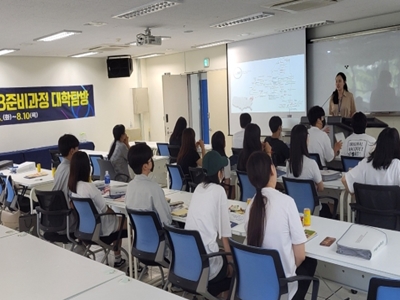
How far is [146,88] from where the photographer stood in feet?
39.1

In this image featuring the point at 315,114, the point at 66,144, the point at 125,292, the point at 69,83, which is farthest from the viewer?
the point at 69,83

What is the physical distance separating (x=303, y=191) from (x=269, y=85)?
523 centimetres

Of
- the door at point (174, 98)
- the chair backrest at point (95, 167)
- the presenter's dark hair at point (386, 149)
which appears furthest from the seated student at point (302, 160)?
the door at point (174, 98)

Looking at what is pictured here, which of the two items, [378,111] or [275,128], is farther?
[378,111]

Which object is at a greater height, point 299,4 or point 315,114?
point 299,4

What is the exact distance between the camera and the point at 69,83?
10.6 meters

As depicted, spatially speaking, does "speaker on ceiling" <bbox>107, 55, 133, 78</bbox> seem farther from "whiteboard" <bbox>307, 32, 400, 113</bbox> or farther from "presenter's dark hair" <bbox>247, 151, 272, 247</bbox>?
"presenter's dark hair" <bbox>247, 151, 272, 247</bbox>

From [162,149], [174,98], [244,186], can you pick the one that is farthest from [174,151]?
[174,98]

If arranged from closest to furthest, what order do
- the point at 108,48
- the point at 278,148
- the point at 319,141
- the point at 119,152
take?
1. the point at 319,141
2. the point at 278,148
3. the point at 119,152
4. the point at 108,48

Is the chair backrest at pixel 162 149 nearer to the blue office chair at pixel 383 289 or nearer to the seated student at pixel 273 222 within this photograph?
the seated student at pixel 273 222

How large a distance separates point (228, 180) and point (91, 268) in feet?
10.8

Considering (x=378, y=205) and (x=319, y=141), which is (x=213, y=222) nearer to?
(x=378, y=205)

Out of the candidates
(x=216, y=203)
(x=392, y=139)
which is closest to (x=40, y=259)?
(x=216, y=203)

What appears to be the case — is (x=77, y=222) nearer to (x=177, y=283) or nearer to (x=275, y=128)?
(x=177, y=283)
